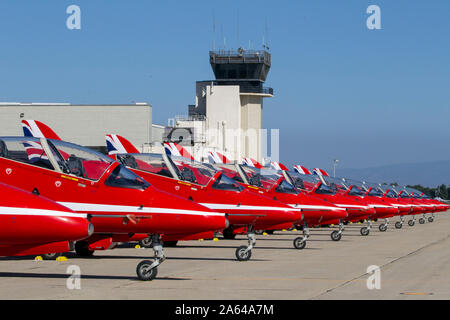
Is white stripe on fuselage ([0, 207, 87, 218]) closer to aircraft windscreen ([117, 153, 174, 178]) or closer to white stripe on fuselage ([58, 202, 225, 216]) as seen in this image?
white stripe on fuselage ([58, 202, 225, 216])

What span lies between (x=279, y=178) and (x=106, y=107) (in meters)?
38.2

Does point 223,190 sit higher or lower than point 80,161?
lower

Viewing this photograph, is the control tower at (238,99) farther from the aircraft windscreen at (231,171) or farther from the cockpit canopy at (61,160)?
the cockpit canopy at (61,160)

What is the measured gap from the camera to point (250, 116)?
310ft

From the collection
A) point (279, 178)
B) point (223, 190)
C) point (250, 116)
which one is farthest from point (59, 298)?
point (250, 116)

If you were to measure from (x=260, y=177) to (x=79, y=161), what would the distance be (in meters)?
11.7

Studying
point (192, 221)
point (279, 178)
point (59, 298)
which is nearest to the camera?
point (59, 298)

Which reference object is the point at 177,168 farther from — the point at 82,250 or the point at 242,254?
the point at 242,254

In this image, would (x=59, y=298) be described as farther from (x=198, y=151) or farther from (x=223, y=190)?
(x=198, y=151)

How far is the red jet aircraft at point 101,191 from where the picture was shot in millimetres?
16672

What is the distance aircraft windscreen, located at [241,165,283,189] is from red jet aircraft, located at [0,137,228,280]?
34.9 feet

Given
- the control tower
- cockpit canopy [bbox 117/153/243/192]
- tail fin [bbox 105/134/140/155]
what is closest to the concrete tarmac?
cockpit canopy [bbox 117/153/243/192]

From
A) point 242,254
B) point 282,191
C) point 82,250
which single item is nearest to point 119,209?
point 242,254

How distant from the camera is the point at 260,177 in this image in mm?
28125
